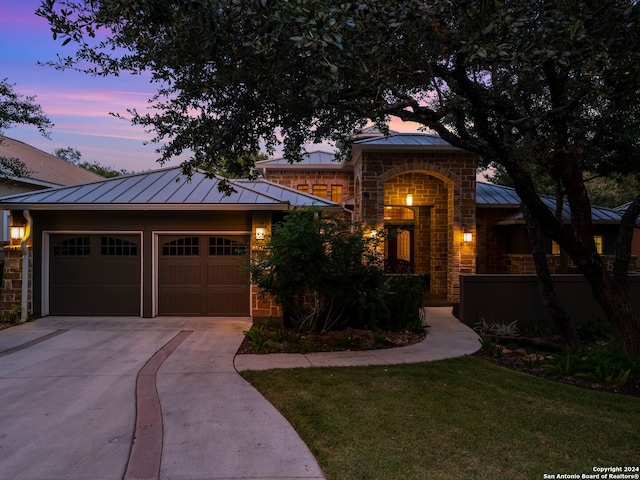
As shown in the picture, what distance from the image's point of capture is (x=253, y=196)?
33.2ft

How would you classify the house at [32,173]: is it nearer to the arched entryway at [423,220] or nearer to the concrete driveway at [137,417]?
the concrete driveway at [137,417]

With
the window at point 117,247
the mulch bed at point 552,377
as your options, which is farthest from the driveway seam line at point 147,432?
the mulch bed at point 552,377

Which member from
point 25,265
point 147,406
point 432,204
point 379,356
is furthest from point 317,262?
point 432,204

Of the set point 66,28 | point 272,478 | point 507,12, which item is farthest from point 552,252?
point 66,28

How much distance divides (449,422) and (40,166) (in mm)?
19479

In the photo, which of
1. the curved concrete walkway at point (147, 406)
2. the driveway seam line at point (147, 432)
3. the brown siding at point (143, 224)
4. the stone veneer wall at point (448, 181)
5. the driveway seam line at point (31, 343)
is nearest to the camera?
the driveway seam line at point (147, 432)

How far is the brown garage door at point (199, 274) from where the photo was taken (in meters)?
10.3

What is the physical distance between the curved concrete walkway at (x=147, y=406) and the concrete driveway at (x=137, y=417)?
0.01m

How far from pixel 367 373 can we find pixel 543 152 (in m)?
4.24

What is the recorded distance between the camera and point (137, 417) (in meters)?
4.50

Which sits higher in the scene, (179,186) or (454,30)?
(454,30)

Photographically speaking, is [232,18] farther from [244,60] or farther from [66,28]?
[66,28]

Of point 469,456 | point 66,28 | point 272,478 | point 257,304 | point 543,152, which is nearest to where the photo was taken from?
point 272,478

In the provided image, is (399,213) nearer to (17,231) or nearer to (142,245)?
(142,245)
